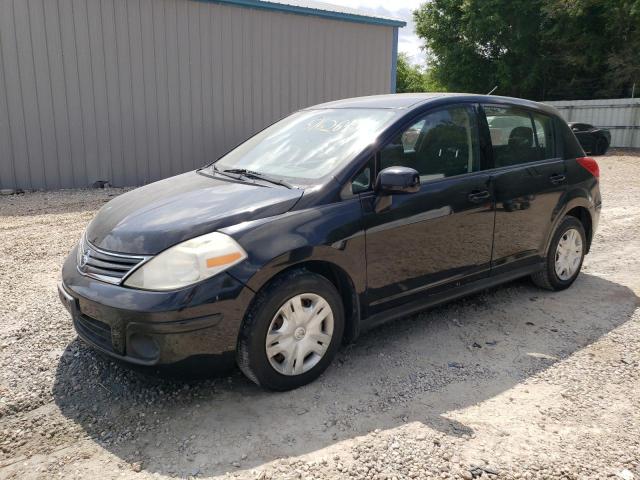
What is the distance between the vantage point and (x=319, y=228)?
3189 mm

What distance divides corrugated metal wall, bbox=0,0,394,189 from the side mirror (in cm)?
864

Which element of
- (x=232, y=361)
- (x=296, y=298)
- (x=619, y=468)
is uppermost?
(x=296, y=298)

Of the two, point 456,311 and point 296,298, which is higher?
point 296,298

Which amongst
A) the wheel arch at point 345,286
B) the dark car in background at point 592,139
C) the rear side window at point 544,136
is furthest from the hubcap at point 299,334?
the dark car in background at point 592,139

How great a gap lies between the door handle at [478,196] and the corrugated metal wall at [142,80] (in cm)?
850

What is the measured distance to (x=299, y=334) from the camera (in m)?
3.17

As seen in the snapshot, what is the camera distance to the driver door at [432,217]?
3508 millimetres

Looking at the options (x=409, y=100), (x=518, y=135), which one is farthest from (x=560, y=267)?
(x=409, y=100)

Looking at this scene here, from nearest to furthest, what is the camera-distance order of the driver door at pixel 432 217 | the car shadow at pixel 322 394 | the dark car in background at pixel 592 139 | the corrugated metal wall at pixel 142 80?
1. the car shadow at pixel 322 394
2. the driver door at pixel 432 217
3. the corrugated metal wall at pixel 142 80
4. the dark car in background at pixel 592 139

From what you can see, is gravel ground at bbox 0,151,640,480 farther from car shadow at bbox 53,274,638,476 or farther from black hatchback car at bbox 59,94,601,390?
black hatchback car at bbox 59,94,601,390

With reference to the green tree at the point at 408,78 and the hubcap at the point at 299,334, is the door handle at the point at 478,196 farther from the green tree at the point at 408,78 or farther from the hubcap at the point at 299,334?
the green tree at the point at 408,78

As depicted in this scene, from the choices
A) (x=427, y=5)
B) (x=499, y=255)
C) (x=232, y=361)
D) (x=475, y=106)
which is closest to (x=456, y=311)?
(x=499, y=255)

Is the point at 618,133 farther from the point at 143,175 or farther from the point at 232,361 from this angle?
the point at 232,361

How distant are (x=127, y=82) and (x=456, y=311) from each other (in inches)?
336
